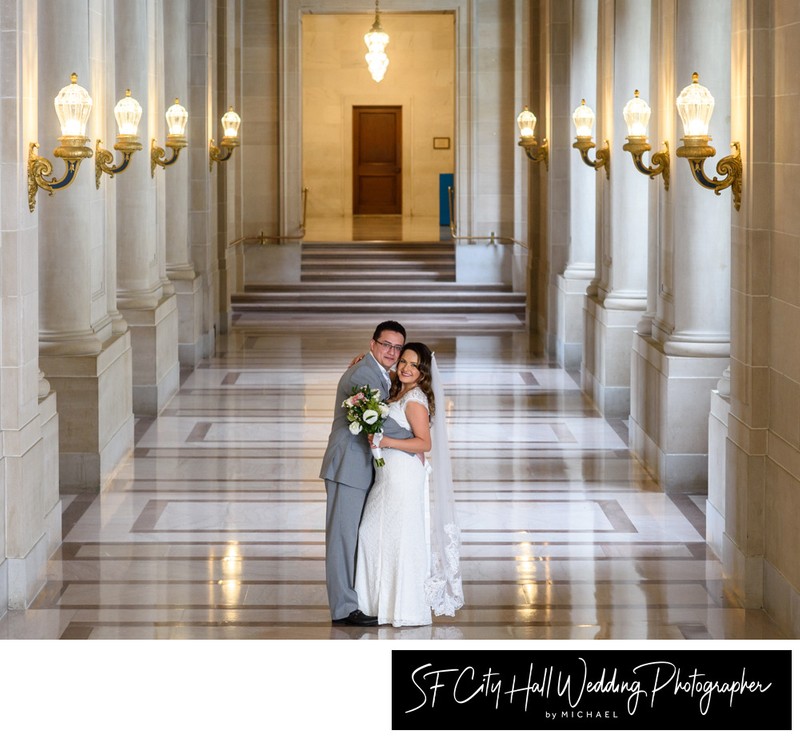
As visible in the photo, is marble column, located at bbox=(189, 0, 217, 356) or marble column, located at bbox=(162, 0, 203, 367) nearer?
marble column, located at bbox=(162, 0, 203, 367)

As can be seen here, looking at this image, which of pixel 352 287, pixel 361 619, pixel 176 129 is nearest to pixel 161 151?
pixel 176 129

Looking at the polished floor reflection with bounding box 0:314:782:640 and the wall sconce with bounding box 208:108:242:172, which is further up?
the wall sconce with bounding box 208:108:242:172

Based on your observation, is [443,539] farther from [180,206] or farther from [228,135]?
[228,135]

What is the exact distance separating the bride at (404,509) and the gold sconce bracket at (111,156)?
15.5 feet

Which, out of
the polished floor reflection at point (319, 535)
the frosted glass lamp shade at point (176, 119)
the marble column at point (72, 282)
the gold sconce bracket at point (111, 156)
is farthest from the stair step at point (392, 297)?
the marble column at point (72, 282)

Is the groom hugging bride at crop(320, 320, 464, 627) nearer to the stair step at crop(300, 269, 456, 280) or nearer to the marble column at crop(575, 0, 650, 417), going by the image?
the marble column at crop(575, 0, 650, 417)

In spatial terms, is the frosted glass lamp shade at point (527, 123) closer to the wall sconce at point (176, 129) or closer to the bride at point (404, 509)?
the wall sconce at point (176, 129)

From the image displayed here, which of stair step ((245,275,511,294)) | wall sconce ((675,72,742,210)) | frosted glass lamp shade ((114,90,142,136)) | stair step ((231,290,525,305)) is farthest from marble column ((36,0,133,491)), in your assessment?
stair step ((245,275,511,294))

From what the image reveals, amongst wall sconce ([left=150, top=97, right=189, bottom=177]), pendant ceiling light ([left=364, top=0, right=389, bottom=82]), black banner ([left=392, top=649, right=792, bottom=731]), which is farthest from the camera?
pendant ceiling light ([left=364, top=0, right=389, bottom=82])

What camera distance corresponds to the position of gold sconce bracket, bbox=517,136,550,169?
18.2 m

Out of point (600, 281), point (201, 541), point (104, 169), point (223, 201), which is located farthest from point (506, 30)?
point (201, 541)

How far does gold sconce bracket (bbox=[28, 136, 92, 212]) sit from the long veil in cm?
287

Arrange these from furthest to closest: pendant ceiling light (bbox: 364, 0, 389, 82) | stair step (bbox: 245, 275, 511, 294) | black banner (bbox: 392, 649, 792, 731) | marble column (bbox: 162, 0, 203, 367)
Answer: stair step (bbox: 245, 275, 511, 294) < pendant ceiling light (bbox: 364, 0, 389, 82) < marble column (bbox: 162, 0, 203, 367) < black banner (bbox: 392, 649, 792, 731)

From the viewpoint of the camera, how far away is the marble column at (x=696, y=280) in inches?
417
